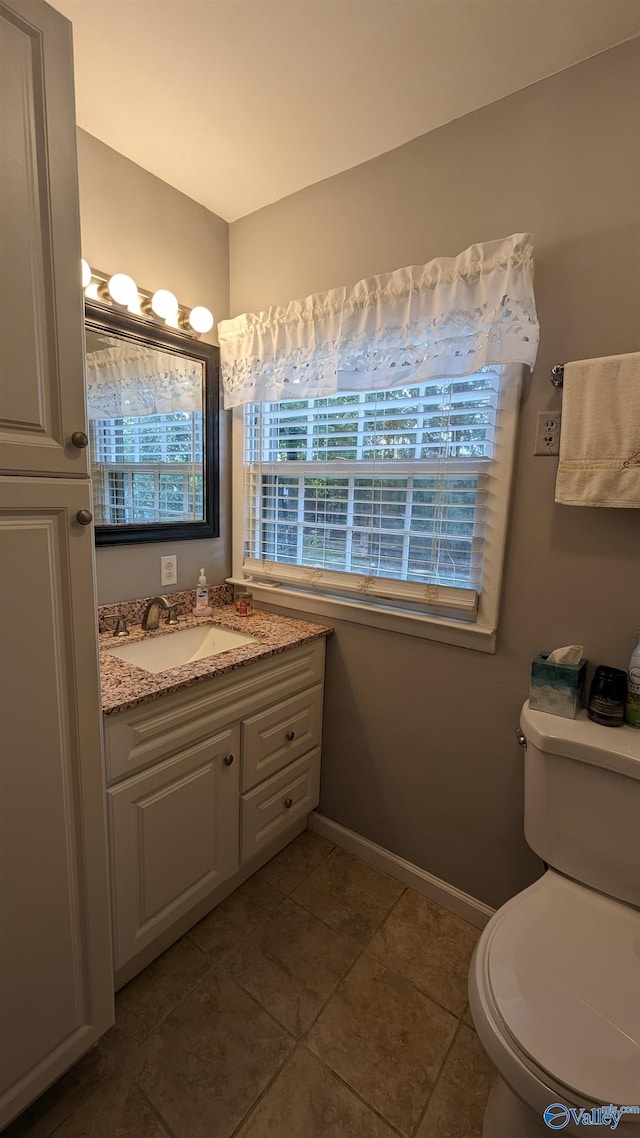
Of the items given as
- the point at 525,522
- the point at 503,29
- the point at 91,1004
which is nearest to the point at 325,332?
the point at 503,29

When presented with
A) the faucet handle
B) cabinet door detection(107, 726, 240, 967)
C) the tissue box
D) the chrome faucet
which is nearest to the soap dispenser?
the chrome faucet

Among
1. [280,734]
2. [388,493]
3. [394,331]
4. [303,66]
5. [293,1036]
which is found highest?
[303,66]

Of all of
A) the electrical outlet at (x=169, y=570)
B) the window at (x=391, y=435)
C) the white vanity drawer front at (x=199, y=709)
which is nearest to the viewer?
the white vanity drawer front at (x=199, y=709)

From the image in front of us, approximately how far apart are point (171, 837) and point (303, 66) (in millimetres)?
2083

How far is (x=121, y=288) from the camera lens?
1.47 meters

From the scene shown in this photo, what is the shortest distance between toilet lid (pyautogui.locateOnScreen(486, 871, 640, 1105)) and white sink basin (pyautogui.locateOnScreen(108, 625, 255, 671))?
1.07 metres

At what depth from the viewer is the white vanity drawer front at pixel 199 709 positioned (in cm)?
115

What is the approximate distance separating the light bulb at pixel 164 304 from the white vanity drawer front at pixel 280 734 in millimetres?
1429

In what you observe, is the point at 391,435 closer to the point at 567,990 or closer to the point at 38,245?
the point at 38,245

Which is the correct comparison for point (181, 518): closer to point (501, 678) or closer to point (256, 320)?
point (256, 320)

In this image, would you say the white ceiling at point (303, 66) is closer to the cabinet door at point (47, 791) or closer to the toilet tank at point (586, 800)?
the cabinet door at point (47, 791)

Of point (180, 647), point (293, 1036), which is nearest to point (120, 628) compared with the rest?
point (180, 647)

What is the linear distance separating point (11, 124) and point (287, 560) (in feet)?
4.52

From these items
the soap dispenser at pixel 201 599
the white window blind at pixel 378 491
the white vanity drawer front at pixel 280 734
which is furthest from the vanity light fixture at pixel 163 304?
the white vanity drawer front at pixel 280 734
